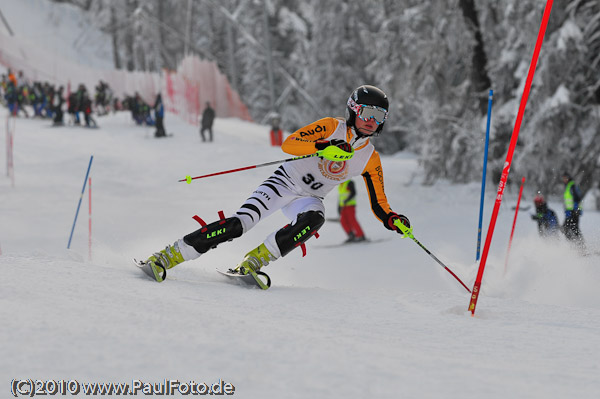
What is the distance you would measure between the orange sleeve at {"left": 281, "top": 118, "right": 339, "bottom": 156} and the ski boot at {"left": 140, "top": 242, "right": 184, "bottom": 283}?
1.13 m

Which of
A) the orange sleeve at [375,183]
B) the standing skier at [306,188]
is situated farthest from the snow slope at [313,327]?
the orange sleeve at [375,183]

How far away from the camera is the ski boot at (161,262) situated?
441cm

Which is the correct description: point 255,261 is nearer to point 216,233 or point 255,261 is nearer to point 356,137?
point 216,233

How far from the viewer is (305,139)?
4.75 metres

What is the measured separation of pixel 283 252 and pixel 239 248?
568 cm

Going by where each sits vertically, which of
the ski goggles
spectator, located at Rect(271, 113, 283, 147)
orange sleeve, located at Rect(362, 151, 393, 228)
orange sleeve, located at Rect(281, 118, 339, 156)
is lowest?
spectator, located at Rect(271, 113, 283, 147)

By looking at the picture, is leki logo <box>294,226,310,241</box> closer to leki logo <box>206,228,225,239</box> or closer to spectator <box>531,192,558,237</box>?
leki logo <box>206,228,225,239</box>

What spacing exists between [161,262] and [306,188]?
4.28ft

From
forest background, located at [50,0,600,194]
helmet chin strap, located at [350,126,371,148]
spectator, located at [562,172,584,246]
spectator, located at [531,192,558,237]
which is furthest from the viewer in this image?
forest background, located at [50,0,600,194]

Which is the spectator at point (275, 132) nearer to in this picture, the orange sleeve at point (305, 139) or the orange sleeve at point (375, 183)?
the orange sleeve at point (375, 183)

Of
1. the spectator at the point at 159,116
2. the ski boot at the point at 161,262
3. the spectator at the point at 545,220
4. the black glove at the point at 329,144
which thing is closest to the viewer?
the ski boot at the point at 161,262

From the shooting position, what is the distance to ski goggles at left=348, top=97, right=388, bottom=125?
4801 millimetres

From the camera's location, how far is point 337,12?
3170 centimetres

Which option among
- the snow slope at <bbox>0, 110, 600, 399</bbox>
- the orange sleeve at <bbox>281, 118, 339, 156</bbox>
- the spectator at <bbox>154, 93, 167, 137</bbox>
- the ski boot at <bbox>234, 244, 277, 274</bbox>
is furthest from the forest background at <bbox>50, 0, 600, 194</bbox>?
the ski boot at <bbox>234, 244, 277, 274</bbox>
